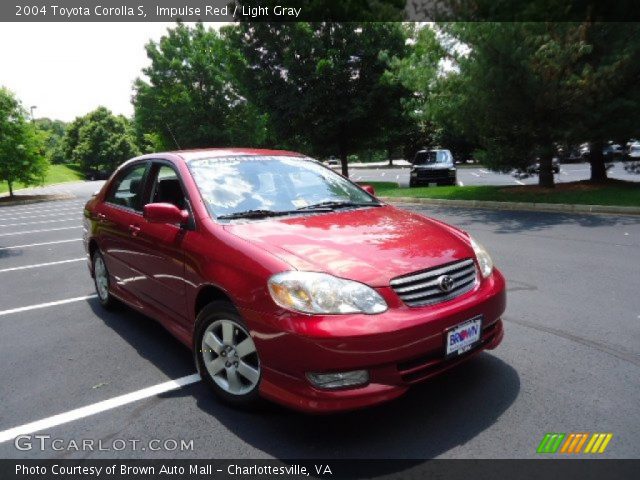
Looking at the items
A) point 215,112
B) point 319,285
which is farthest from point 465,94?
point 215,112

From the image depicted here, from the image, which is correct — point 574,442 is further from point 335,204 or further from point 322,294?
point 335,204

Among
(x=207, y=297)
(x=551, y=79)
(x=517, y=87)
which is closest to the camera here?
(x=207, y=297)

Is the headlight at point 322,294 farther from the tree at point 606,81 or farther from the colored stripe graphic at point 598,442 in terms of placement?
the tree at point 606,81

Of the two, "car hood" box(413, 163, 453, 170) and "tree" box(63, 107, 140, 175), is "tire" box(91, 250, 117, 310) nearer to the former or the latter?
"car hood" box(413, 163, 453, 170)

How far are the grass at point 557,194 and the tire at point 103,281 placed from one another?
1049cm

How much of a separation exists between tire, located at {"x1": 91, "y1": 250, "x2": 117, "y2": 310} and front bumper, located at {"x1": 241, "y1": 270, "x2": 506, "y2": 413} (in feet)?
9.46

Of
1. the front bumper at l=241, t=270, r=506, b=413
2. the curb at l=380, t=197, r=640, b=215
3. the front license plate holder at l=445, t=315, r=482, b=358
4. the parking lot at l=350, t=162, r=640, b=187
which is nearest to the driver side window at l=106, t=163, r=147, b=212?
the front bumper at l=241, t=270, r=506, b=413

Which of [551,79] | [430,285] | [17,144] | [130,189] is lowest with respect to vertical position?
[430,285]

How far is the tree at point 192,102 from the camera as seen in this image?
32.9 meters

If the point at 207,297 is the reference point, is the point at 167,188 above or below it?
above

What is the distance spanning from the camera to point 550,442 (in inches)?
100

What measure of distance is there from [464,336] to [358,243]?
2.70ft

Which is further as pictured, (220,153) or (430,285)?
(220,153)

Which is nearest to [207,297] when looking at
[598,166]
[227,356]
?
[227,356]
